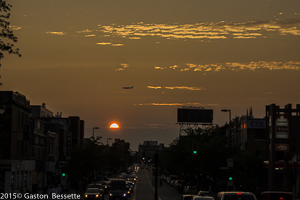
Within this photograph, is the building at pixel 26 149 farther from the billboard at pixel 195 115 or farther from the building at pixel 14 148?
the billboard at pixel 195 115

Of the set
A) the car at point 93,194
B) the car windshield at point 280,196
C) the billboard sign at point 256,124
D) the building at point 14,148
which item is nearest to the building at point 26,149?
the building at point 14,148

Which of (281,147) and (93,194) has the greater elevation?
(281,147)

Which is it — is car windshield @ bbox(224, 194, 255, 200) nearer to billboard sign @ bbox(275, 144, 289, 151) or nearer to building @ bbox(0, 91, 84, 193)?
building @ bbox(0, 91, 84, 193)

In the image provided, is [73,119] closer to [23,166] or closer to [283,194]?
[23,166]

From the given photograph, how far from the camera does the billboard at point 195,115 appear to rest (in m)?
164

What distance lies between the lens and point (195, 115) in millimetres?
166125

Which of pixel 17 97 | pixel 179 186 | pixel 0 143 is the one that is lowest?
pixel 179 186

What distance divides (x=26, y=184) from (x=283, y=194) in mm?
56790

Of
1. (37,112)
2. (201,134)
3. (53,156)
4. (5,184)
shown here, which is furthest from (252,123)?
(37,112)

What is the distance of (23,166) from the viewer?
7619 centimetres

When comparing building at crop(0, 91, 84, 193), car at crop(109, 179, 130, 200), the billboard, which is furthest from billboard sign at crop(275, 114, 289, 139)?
the billboard

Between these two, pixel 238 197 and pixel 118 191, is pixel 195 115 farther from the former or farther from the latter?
pixel 238 197

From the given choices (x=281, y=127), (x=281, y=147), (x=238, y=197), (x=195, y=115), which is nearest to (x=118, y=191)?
(x=281, y=147)

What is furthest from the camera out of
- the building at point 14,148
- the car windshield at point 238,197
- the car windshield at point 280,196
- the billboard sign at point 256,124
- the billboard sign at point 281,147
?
the billboard sign at point 256,124
